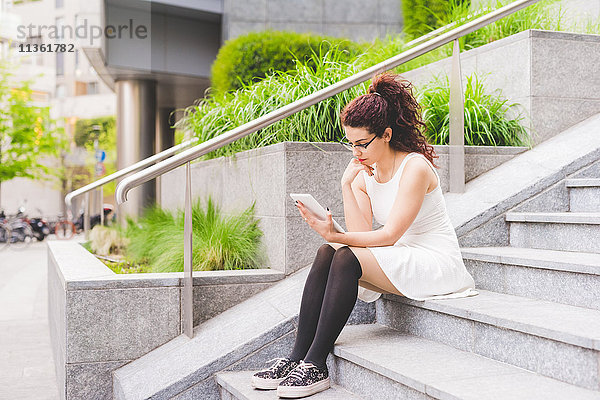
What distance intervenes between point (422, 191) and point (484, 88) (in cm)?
218

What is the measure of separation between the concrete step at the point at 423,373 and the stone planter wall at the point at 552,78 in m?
2.08

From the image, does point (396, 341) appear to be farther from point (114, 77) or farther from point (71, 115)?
point (71, 115)

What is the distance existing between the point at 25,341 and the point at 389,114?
4.34 metres

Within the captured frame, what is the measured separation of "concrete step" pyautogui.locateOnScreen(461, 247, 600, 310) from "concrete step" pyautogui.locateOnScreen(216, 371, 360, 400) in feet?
3.02

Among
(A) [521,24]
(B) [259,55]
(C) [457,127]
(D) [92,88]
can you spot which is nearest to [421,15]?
(B) [259,55]

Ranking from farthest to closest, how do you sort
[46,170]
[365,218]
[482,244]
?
[46,170], [482,244], [365,218]

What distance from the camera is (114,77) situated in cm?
1345

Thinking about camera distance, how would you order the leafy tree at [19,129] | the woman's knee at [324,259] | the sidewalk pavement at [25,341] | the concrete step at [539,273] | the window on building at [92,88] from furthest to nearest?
the window on building at [92,88], the leafy tree at [19,129], the sidewalk pavement at [25,341], the woman's knee at [324,259], the concrete step at [539,273]

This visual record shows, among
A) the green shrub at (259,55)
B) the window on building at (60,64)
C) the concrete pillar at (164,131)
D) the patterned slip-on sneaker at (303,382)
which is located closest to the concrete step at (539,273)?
the patterned slip-on sneaker at (303,382)

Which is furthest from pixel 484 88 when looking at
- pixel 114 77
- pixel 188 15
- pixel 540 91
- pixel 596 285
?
pixel 114 77

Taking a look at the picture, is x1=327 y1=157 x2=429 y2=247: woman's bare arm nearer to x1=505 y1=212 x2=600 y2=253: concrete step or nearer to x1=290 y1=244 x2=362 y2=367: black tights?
x1=290 y1=244 x2=362 y2=367: black tights

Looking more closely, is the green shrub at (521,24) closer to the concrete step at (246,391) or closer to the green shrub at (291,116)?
the green shrub at (291,116)

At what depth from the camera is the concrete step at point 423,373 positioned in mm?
2172

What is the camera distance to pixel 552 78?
4.48m
